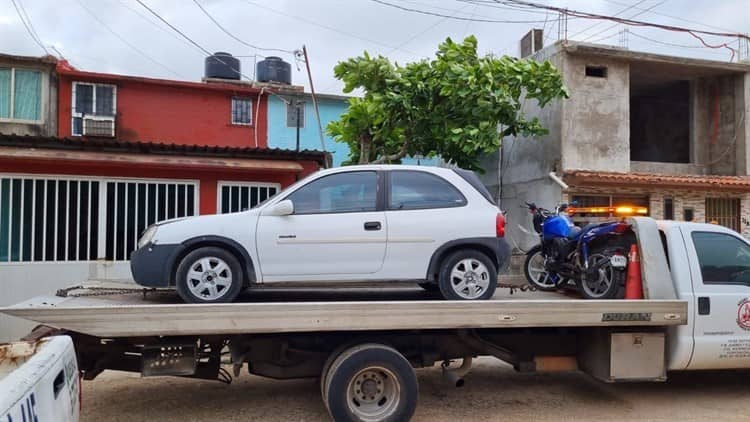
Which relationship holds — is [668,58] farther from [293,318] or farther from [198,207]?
[293,318]

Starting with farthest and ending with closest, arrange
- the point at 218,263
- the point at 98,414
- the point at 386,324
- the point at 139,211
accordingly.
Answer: the point at 139,211 < the point at 98,414 < the point at 218,263 < the point at 386,324

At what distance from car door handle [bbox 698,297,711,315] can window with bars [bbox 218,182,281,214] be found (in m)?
6.92

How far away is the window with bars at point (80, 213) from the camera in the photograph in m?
8.68

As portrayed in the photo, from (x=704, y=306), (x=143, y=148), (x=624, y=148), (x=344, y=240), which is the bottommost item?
(x=704, y=306)

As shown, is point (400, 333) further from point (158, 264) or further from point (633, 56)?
point (633, 56)

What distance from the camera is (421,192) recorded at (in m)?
5.40

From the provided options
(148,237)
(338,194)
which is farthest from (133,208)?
(338,194)

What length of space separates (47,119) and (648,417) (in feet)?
54.7

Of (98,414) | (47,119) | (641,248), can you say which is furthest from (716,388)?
(47,119)

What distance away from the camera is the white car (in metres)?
4.93

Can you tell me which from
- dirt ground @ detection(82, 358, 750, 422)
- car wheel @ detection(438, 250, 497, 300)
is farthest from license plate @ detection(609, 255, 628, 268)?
dirt ground @ detection(82, 358, 750, 422)

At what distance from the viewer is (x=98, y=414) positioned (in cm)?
531

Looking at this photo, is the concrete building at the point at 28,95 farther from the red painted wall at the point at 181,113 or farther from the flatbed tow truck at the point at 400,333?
the flatbed tow truck at the point at 400,333

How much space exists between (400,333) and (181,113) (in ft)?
48.4
